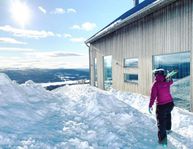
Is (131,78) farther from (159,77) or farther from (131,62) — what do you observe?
(159,77)

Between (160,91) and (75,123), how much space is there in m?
2.66

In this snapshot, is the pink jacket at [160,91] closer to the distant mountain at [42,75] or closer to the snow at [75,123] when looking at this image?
the snow at [75,123]

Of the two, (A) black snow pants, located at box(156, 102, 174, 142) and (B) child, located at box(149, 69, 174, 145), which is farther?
(B) child, located at box(149, 69, 174, 145)

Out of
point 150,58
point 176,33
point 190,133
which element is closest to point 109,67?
point 150,58

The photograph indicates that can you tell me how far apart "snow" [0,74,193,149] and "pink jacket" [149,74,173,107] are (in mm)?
953

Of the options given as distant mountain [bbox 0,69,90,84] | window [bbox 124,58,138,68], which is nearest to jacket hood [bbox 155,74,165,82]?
window [bbox 124,58,138,68]

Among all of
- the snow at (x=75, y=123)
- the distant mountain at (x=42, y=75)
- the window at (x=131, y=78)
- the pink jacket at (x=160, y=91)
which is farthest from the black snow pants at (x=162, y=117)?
the distant mountain at (x=42, y=75)

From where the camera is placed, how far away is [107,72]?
1916 cm

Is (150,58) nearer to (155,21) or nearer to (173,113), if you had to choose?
(155,21)

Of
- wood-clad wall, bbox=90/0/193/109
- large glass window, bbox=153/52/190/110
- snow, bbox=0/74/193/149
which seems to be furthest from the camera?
wood-clad wall, bbox=90/0/193/109

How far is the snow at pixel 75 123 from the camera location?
230 inches

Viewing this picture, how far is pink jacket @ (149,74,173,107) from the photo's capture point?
6172 mm

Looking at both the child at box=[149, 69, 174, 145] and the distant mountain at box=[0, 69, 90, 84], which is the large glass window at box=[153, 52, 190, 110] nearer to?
the child at box=[149, 69, 174, 145]

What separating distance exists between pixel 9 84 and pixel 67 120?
11.8ft
